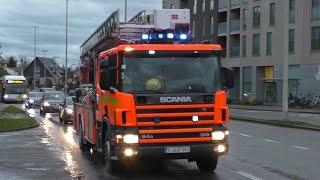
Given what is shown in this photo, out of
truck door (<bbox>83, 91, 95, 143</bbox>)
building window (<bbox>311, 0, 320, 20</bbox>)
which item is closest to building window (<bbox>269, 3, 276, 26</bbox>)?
building window (<bbox>311, 0, 320, 20</bbox>)

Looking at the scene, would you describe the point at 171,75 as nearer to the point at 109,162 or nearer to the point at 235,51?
the point at 109,162

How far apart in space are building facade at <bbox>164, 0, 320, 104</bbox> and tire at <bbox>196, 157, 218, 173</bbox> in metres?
35.7

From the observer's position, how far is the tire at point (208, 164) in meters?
11.3

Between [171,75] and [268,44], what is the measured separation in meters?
48.7

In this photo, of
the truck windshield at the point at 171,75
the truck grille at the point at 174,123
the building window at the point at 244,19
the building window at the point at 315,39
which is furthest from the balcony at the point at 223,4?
the truck grille at the point at 174,123

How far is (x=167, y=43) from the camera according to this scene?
11438mm

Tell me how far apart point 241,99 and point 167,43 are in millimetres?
51996

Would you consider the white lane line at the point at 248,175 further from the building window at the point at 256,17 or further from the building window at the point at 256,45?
the building window at the point at 256,17

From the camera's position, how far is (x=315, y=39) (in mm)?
50656

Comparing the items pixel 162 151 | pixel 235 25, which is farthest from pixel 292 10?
pixel 162 151

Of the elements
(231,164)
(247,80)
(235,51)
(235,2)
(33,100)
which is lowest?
(231,164)

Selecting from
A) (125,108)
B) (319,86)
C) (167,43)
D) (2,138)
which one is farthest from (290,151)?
(319,86)

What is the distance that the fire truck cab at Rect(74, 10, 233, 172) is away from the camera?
10.1 meters

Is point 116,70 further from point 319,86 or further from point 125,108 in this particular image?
point 319,86
